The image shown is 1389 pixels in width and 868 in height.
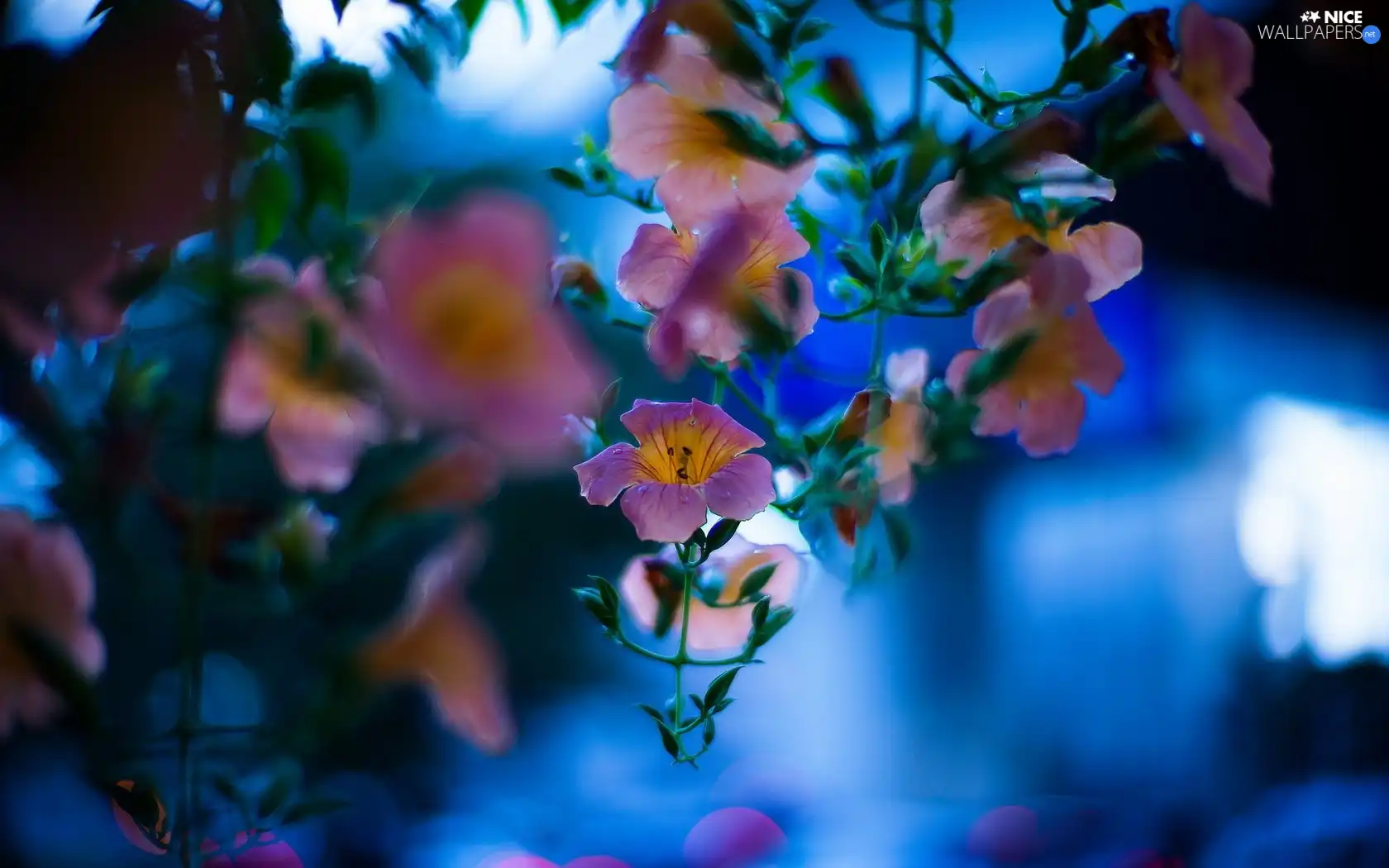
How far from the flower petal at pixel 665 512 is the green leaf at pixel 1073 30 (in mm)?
214

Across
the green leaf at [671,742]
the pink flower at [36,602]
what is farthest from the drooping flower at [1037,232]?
the pink flower at [36,602]

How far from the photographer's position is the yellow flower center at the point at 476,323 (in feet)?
0.69

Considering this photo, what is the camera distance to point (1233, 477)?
1.57 meters

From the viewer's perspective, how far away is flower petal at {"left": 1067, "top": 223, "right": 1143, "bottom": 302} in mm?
338

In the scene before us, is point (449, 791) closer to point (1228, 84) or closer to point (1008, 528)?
point (1008, 528)

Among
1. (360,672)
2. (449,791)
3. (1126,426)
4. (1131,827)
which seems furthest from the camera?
(1126,426)

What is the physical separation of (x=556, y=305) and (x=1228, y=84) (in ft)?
0.87

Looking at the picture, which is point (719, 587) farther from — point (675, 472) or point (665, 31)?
point (665, 31)

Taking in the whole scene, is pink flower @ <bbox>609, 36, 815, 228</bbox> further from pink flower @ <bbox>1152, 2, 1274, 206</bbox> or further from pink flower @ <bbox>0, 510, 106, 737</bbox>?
pink flower @ <bbox>0, 510, 106, 737</bbox>

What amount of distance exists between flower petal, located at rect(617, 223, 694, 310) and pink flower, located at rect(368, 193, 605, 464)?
10cm

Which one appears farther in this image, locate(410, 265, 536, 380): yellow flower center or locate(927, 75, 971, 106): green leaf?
locate(927, 75, 971, 106): green leaf

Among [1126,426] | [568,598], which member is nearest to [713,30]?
[568,598]

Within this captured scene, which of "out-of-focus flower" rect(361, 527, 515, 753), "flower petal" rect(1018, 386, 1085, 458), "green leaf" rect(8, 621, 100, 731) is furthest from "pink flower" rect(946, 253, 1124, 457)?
"green leaf" rect(8, 621, 100, 731)

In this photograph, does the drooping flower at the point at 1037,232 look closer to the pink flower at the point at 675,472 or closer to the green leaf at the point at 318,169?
the pink flower at the point at 675,472
